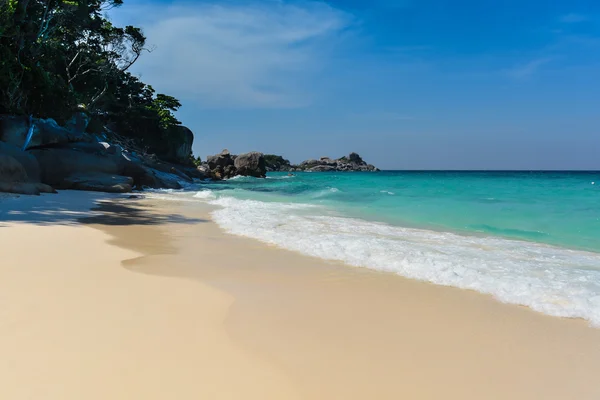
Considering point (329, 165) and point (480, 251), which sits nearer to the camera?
point (480, 251)

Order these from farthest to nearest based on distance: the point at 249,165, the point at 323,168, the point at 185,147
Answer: the point at 323,168 < the point at 249,165 < the point at 185,147

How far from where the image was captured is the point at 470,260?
579 centimetres

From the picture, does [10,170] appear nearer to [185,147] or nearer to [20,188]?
[20,188]

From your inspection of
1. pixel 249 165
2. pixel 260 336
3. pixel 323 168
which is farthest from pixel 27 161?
pixel 323 168

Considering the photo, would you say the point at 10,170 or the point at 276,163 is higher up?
the point at 276,163

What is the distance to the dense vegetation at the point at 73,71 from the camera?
679 inches

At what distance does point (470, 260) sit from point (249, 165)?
5448cm

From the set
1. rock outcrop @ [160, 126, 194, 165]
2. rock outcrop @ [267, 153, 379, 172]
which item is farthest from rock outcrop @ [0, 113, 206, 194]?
rock outcrop @ [267, 153, 379, 172]

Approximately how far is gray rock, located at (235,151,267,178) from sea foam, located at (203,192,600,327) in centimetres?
5003

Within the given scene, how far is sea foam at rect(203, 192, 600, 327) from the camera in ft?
13.4

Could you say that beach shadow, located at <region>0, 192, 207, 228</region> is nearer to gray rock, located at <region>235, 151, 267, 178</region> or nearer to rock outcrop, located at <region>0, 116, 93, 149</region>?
rock outcrop, located at <region>0, 116, 93, 149</region>

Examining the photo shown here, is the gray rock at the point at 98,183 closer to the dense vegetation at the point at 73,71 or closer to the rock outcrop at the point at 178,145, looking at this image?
the dense vegetation at the point at 73,71

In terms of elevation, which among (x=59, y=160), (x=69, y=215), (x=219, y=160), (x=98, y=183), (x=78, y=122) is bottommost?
(x=69, y=215)

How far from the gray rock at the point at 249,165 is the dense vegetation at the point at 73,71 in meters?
15.3
